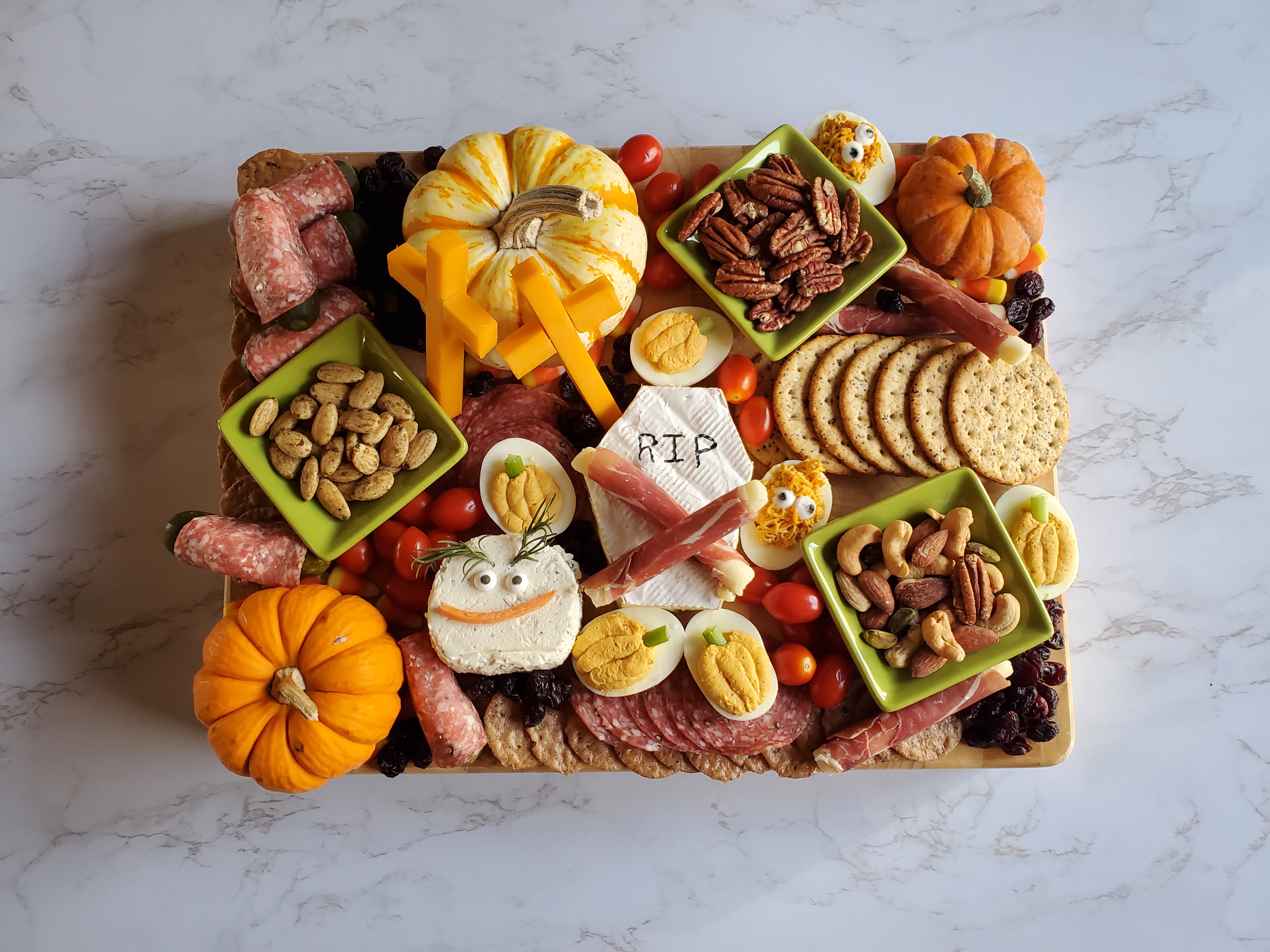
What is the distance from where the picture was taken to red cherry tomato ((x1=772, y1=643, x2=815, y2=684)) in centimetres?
280

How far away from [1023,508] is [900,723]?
0.78 metres

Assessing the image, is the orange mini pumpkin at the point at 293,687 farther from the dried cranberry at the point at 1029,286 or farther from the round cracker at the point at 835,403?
the dried cranberry at the point at 1029,286

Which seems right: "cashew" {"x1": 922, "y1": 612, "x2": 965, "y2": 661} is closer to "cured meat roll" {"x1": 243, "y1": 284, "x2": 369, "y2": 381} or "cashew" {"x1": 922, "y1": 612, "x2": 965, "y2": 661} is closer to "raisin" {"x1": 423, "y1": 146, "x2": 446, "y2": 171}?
"cured meat roll" {"x1": 243, "y1": 284, "x2": 369, "y2": 381}

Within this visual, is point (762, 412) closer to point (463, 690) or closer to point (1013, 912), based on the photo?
point (463, 690)

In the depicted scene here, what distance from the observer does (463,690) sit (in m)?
2.85

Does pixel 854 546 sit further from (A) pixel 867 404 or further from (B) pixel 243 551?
(B) pixel 243 551

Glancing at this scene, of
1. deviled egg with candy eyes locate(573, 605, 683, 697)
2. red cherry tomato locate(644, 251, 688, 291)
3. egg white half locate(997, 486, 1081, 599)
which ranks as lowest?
deviled egg with candy eyes locate(573, 605, 683, 697)

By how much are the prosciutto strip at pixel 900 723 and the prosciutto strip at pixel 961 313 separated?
3.24 feet

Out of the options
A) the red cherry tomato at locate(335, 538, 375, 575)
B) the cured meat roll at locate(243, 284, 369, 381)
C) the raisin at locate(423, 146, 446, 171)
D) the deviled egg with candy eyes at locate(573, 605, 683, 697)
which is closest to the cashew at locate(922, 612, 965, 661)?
the deviled egg with candy eyes at locate(573, 605, 683, 697)

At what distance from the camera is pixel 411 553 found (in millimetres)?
2822

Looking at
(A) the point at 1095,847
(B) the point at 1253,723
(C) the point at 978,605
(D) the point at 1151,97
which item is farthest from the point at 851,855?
(D) the point at 1151,97

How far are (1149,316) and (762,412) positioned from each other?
171 cm

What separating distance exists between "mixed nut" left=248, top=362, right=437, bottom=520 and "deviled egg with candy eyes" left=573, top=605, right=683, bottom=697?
28.8 inches

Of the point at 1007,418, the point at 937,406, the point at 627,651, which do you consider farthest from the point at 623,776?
the point at 1007,418
